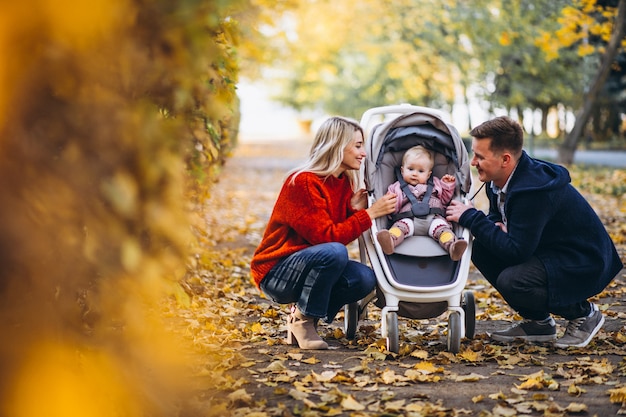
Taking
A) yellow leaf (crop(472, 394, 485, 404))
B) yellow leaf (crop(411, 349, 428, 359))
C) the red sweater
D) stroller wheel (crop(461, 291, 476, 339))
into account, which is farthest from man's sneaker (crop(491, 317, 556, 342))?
yellow leaf (crop(472, 394, 485, 404))

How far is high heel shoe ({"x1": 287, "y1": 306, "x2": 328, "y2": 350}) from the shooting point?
496 cm

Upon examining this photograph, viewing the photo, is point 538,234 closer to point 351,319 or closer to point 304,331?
point 351,319

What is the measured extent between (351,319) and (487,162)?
1.32 metres

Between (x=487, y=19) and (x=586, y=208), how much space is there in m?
18.3

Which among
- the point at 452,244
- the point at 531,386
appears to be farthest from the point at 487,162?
the point at 531,386

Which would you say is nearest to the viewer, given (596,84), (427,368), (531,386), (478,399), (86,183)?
(86,183)

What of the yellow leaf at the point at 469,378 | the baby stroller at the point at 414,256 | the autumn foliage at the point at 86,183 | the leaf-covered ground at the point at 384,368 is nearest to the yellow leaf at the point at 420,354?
the leaf-covered ground at the point at 384,368

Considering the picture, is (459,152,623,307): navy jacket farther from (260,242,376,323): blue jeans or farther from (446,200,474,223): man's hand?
(260,242,376,323): blue jeans

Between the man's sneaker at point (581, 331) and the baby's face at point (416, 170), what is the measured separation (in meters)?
1.32

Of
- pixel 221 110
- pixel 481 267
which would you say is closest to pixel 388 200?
pixel 481 267

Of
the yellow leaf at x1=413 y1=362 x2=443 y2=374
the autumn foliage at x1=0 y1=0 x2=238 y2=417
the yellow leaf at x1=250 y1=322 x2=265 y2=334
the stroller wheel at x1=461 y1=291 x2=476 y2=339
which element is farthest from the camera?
the yellow leaf at x1=250 y1=322 x2=265 y2=334

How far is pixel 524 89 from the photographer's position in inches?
968

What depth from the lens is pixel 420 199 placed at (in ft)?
17.1

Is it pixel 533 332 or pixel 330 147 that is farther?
pixel 533 332
